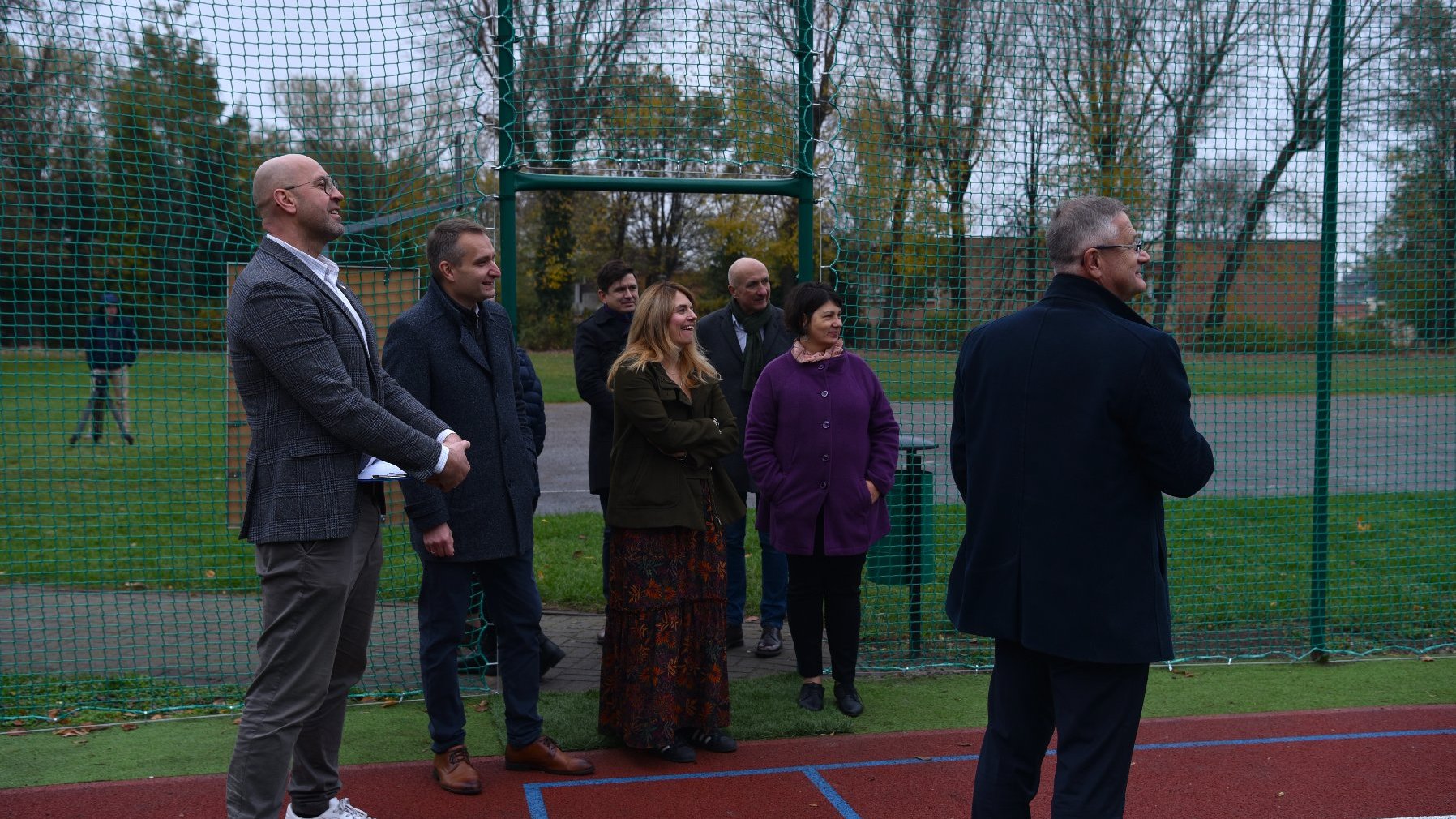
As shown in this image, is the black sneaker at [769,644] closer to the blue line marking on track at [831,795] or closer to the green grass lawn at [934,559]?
the green grass lawn at [934,559]

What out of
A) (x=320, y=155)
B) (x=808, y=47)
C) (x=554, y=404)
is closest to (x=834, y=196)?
(x=808, y=47)

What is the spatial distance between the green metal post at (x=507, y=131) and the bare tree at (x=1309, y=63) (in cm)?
393

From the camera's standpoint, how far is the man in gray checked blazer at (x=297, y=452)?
3270mm

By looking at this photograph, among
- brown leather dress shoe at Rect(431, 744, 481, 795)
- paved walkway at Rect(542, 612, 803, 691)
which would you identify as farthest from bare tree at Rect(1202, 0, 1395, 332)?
brown leather dress shoe at Rect(431, 744, 481, 795)

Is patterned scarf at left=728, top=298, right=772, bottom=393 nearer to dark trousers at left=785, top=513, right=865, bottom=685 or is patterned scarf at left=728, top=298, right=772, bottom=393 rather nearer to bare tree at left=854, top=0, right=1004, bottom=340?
bare tree at left=854, top=0, right=1004, bottom=340

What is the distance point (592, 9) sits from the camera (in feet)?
18.8

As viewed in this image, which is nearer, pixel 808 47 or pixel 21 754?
pixel 21 754

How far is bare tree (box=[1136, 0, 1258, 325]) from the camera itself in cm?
638

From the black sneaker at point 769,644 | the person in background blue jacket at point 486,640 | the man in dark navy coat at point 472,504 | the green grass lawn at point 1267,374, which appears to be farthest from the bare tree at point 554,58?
the black sneaker at point 769,644

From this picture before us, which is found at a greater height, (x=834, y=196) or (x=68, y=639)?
(x=834, y=196)

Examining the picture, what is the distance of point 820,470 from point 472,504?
60.6 inches

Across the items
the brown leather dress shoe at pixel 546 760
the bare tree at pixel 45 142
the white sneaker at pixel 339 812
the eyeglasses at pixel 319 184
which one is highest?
the bare tree at pixel 45 142

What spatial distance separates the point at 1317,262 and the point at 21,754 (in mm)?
6519

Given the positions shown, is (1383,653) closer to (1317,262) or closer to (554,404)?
(1317,262)
